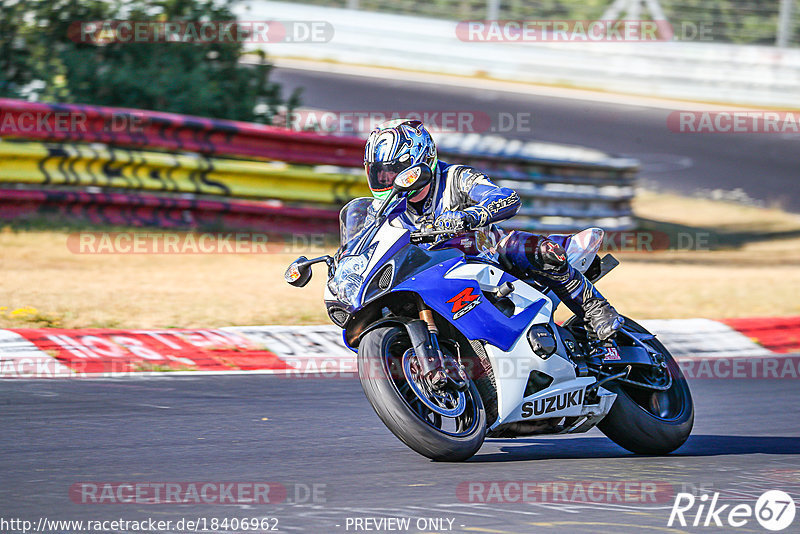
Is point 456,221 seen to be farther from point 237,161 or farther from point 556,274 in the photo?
point 237,161

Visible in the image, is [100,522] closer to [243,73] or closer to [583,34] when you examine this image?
[243,73]

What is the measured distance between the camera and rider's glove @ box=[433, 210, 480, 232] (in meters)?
5.30

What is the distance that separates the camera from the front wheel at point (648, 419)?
6.14 meters

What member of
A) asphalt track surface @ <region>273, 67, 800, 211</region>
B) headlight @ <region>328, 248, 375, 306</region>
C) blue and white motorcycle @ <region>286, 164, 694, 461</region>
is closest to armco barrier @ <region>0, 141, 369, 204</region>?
blue and white motorcycle @ <region>286, 164, 694, 461</region>

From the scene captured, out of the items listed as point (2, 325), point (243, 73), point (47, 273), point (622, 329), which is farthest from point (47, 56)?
point (622, 329)

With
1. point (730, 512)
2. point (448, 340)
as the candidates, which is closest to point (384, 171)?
point (448, 340)

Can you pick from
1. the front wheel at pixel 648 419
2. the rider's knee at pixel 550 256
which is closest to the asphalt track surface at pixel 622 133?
the front wheel at pixel 648 419

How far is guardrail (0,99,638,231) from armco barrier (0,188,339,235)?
0.12 m

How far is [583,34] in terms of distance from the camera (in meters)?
25.8

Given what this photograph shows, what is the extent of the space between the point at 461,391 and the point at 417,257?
2.21 feet

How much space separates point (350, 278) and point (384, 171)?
57cm

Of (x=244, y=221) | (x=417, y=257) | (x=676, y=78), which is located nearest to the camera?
(x=417, y=257)

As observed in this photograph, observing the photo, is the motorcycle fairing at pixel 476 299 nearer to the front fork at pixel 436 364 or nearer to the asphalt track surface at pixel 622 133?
the front fork at pixel 436 364

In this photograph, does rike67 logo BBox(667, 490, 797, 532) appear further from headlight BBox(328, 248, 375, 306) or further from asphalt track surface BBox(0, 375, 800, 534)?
headlight BBox(328, 248, 375, 306)
